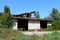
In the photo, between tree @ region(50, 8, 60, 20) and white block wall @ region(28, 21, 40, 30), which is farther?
tree @ region(50, 8, 60, 20)

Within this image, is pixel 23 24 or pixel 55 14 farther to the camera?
pixel 55 14

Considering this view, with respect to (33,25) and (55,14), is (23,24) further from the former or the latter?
(55,14)

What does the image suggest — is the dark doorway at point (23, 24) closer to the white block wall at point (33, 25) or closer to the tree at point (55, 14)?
the white block wall at point (33, 25)

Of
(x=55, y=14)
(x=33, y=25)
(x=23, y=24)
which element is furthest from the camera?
(x=55, y=14)

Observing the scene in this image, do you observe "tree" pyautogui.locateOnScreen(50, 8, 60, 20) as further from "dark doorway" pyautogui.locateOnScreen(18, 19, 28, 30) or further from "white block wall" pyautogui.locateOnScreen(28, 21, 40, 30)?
"dark doorway" pyautogui.locateOnScreen(18, 19, 28, 30)

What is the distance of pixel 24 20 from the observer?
1704 inches

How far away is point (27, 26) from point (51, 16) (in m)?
17.7

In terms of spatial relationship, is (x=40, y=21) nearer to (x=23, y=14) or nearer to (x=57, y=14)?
(x=23, y=14)

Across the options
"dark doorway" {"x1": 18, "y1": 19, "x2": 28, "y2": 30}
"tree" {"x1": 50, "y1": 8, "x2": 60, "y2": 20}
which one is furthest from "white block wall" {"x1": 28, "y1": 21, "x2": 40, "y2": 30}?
"tree" {"x1": 50, "y1": 8, "x2": 60, "y2": 20}

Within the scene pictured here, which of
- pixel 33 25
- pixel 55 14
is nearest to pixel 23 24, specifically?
pixel 33 25

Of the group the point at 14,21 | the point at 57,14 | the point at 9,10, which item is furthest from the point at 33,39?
the point at 57,14

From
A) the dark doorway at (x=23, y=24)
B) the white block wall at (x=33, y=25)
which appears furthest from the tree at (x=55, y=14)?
the dark doorway at (x=23, y=24)

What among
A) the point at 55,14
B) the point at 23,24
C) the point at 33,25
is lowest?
the point at 33,25

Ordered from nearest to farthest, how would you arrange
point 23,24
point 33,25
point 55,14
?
point 33,25 → point 23,24 → point 55,14
